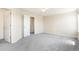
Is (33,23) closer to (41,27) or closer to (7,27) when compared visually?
(41,27)

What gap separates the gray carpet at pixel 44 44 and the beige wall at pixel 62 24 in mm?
148

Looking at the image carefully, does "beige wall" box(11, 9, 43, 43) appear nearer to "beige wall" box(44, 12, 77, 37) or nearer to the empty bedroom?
the empty bedroom

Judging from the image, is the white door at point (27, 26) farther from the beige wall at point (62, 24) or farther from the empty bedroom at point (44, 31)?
the beige wall at point (62, 24)

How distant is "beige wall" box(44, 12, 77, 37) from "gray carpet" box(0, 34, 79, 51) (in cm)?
15

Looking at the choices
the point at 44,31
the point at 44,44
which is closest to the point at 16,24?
the point at 44,31

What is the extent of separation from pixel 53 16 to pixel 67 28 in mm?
471

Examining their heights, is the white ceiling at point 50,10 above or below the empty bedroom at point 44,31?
above

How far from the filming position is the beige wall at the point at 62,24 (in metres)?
1.94

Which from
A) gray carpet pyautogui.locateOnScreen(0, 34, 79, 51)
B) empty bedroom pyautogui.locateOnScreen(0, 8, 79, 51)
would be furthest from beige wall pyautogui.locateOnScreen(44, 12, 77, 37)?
gray carpet pyautogui.locateOnScreen(0, 34, 79, 51)

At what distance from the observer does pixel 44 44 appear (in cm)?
202

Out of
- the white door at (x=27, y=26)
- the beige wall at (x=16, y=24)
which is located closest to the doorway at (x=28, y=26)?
the white door at (x=27, y=26)

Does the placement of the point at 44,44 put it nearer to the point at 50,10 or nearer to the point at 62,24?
the point at 62,24

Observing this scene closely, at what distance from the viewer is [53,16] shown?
2.07 m
